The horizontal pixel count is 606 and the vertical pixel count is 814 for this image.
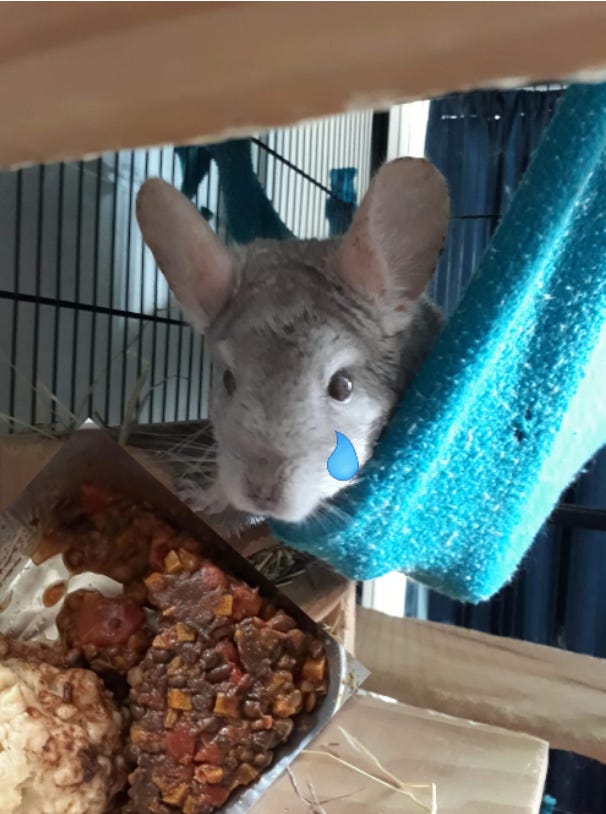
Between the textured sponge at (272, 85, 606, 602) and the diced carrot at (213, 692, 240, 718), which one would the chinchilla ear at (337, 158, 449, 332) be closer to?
the textured sponge at (272, 85, 606, 602)

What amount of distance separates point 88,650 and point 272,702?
152mm

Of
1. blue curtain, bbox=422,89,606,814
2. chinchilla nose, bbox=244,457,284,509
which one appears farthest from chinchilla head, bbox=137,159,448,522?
blue curtain, bbox=422,89,606,814

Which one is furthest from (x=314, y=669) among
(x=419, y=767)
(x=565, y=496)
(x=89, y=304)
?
(x=565, y=496)

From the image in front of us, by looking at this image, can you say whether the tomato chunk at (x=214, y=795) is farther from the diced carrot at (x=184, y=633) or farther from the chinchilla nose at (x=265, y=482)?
the chinchilla nose at (x=265, y=482)

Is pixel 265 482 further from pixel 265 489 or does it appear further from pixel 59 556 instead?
pixel 59 556

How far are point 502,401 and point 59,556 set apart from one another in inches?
15.5

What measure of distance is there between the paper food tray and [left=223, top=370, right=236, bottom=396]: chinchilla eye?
10 centimetres

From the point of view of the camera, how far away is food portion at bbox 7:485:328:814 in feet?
1.80

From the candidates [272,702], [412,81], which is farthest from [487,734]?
[412,81]

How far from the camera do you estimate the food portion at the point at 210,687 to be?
1.81 ft

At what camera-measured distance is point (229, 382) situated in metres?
0.66

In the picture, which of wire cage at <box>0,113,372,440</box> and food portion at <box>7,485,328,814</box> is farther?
wire cage at <box>0,113,372,440</box>

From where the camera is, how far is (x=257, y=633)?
59 cm

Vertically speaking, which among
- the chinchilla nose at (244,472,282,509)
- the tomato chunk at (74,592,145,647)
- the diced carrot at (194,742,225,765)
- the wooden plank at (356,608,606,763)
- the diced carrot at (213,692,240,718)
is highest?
the chinchilla nose at (244,472,282,509)
